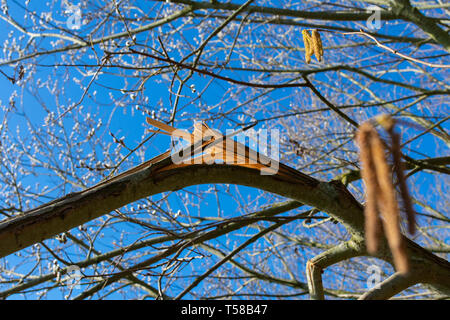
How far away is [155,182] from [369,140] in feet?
3.51

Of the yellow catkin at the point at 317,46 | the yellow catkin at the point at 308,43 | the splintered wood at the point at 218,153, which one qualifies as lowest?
the splintered wood at the point at 218,153

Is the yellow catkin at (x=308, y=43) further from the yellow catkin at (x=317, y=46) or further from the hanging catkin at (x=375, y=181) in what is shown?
the hanging catkin at (x=375, y=181)

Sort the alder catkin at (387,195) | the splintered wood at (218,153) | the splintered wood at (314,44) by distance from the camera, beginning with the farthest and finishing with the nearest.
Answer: the splintered wood at (314,44) → the splintered wood at (218,153) → the alder catkin at (387,195)

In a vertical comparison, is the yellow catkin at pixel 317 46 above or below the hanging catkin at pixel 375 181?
above

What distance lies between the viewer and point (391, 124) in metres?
0.58

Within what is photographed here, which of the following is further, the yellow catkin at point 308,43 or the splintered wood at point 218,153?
the yellow catkin at point 308,43

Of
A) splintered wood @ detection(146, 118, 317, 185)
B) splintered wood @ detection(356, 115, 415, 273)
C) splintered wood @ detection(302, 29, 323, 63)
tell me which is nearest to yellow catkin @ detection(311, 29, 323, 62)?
splintered wood @ detection(302, 29, 323, 63)

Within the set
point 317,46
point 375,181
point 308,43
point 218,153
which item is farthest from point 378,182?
point 308,43

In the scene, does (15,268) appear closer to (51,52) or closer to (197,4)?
(51,52)

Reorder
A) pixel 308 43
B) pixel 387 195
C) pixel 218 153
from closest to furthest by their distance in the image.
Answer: pixel 387 195
pixel 218 153
pixel 308 43

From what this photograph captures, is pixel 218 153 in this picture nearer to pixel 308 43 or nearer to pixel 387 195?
pixel 308 43

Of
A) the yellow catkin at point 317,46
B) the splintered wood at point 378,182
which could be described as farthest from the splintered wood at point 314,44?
the splintered wood at point 378,182
